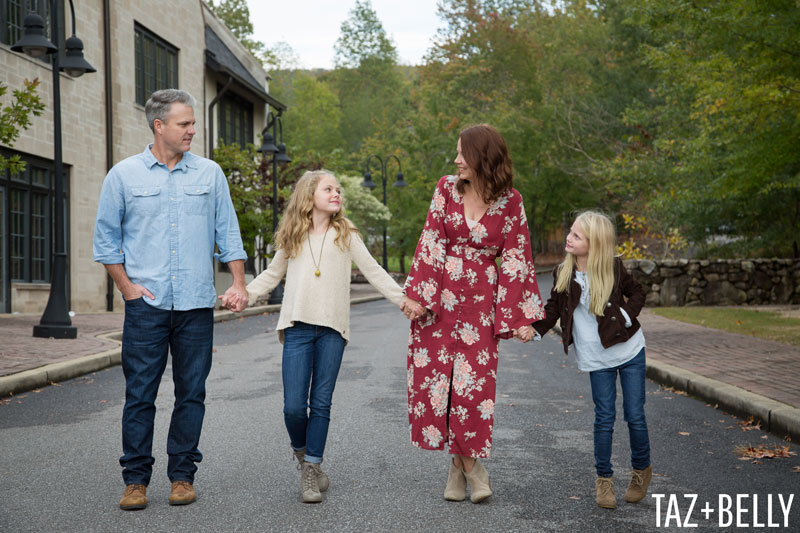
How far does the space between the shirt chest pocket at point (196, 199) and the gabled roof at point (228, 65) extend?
2210 centimetres

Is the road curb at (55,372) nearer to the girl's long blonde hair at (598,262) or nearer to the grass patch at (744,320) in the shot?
the girl's long blonde hair at (598,262)

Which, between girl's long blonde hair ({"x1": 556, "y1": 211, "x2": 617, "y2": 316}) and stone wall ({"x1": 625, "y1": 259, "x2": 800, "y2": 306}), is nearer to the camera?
girl's long blonde hair ({"x1": 556, "y1": 211, "x2": 617, "y2": 316})

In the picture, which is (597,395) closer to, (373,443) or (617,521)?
(617,521)

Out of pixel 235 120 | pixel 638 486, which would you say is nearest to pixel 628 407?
pixel 638 486

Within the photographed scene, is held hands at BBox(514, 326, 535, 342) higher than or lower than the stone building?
lower

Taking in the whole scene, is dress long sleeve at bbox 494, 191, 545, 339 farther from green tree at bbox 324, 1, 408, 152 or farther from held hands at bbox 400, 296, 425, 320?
green tree at bbox 324, 1, 408, 152

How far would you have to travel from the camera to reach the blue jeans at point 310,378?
175 inches

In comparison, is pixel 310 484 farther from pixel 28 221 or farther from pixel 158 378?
pixel 28 221

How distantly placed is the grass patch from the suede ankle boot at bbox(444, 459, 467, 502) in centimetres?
766

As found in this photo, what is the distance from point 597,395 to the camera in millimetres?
4426

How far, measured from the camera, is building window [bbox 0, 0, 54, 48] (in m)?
15.7

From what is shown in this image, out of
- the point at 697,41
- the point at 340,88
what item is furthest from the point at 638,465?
the point at 340,88

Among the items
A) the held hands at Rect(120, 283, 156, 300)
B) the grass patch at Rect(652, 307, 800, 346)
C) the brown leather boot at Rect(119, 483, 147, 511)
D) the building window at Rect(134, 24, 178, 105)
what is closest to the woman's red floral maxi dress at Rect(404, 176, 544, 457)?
the held hands at Rect(120, 283, 156, 300)

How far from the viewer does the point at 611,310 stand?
4422 millimetres
